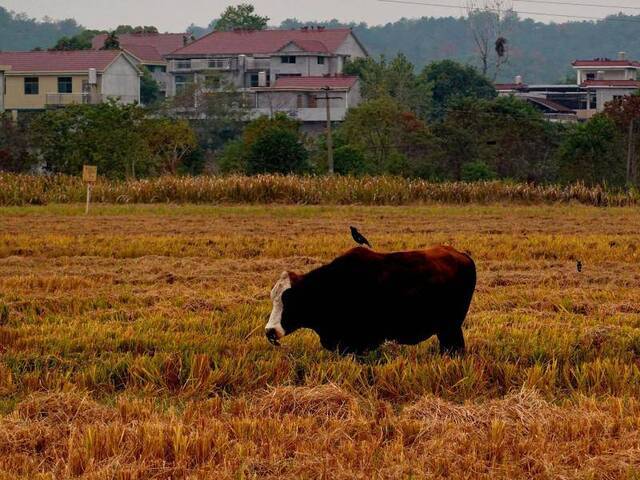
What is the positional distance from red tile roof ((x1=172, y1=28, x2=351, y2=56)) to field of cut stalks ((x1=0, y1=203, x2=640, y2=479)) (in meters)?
84.1

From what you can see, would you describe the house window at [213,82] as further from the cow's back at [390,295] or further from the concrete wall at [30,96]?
the cow's back at [390,295]

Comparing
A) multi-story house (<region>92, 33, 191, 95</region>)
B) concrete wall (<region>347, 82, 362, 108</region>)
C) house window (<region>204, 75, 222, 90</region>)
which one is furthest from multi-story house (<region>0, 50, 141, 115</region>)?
multi-story house (<region>92, 33, 191, 95</region>)

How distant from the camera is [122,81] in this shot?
304ft

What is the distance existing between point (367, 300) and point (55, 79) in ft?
268

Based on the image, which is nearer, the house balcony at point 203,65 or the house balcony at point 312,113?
the house balcony at point 312,113

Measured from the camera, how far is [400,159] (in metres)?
52.1

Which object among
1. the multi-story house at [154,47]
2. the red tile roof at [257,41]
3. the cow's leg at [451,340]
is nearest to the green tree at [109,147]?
the cow's leg at [451,340]

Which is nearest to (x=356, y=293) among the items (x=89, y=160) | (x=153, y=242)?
(x=153, y=242)

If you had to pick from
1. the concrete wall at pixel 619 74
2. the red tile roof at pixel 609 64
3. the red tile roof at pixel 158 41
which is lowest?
the concrete wall at pixel 619 74

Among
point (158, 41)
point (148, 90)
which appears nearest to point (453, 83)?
point (148, 90)

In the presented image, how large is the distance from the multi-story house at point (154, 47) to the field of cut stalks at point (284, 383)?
93.3m

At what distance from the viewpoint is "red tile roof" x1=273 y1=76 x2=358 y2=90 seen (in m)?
89.9

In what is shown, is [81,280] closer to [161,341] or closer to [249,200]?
[161,341]

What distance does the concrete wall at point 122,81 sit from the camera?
296 feet
